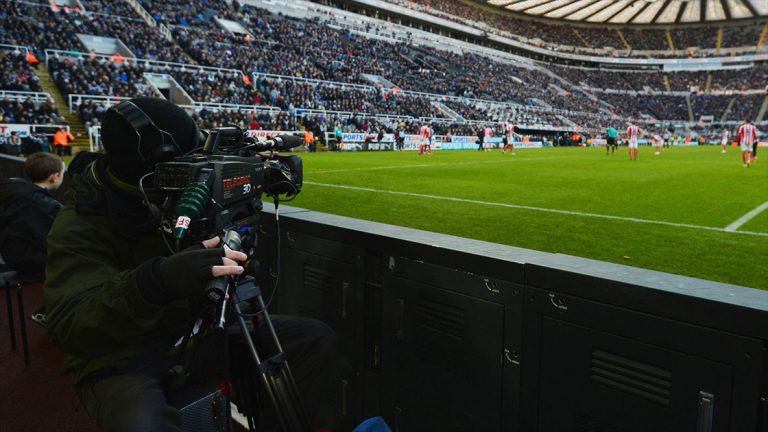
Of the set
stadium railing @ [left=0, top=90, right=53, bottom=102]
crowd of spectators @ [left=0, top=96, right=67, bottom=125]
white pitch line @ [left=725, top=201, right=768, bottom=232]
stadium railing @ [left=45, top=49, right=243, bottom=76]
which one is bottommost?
white pitch line @ [left=725, top=201, right=768, bottom=232]

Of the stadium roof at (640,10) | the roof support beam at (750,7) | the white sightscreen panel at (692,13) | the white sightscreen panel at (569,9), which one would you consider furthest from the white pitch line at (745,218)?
the white sightscreen panel at (692,13)

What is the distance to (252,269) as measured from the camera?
168 cm

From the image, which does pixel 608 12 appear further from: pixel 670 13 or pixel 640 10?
pixel 670 13

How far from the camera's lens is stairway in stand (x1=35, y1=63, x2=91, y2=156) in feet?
70.9

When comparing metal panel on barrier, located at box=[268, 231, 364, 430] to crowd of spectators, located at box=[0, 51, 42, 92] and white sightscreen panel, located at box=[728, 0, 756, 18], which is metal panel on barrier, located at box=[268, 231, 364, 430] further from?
white sightscreen panel, located at box=[728, 0, 756, 18]

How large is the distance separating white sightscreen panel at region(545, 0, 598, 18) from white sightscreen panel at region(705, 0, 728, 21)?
625 inches

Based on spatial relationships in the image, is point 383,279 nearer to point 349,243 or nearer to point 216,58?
point 349,243

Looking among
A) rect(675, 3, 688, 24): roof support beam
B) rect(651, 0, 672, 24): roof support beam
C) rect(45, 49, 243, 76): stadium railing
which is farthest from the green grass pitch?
rect(675, 3, 688, 24): roof support beam

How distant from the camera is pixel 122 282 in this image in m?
1.78

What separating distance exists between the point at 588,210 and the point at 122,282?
24.7ft

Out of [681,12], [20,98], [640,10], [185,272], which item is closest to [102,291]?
[185,272]

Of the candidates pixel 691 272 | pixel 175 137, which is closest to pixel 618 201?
pixel 691 272

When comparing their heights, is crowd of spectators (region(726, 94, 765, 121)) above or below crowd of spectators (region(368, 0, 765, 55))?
below

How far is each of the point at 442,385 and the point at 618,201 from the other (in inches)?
314
